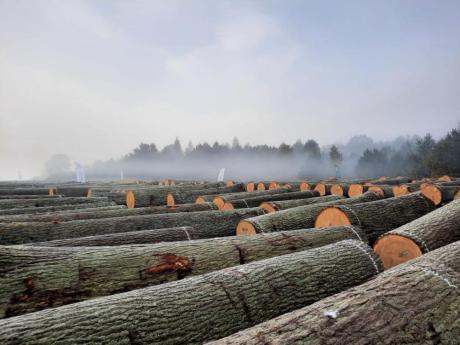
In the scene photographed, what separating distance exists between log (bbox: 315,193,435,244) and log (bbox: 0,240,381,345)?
1684 mm

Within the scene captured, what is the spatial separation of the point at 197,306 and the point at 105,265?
1096mm

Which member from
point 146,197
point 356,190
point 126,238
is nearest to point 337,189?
point 356,190

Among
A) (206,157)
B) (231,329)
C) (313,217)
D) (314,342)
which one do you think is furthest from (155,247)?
(206,157)

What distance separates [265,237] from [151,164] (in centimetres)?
6849

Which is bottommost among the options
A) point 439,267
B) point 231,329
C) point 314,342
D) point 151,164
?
point 231,329

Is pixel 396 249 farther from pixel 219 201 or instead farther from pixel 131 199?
pixel 131 199

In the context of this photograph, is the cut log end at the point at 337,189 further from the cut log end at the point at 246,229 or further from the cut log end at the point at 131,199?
the cut log end at the point at 246,229

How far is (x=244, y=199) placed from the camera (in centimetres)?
749

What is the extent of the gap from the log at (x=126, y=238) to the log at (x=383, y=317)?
2.60 metres

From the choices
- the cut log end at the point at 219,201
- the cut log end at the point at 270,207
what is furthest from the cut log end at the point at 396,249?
the cut log end at the point at 219,201

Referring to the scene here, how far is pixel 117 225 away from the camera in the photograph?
5.02 m

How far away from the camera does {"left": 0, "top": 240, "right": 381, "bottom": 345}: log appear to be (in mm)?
1865

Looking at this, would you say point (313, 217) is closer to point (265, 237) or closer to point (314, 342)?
point (265, 237)

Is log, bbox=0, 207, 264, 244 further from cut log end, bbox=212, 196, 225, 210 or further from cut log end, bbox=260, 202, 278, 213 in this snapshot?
cut log end, bbox=212, 196, 225, 210
